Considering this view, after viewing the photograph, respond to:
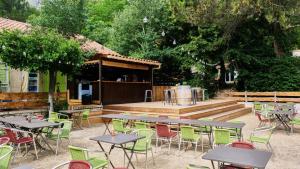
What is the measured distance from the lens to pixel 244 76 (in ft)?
62.4

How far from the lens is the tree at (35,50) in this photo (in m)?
9.53

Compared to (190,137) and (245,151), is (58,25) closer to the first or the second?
(190,137)

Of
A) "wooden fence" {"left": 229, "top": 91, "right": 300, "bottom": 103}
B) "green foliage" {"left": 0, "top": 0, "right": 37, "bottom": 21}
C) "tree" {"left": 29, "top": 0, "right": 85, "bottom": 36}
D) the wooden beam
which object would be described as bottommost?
"wooden fence" {"left": 229, "top": 91, "right": 300, "bottom": 103}

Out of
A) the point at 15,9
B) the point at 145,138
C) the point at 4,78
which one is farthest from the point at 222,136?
the point at 15,9

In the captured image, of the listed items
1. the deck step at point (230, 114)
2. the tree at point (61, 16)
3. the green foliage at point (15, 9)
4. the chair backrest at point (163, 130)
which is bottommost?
the deck step at point (230, 114)

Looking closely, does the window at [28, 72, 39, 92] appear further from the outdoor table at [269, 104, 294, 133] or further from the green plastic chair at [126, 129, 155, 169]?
the outdoor table at [269, 104, 294, 133]

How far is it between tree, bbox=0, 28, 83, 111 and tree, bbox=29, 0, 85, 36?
336 centimetres

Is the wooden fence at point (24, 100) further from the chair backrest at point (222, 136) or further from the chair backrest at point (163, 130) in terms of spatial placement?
the chair backrest at point (222, 136)

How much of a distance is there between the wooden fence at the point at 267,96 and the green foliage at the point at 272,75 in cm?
56

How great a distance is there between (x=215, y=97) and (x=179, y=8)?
6920 millimetres

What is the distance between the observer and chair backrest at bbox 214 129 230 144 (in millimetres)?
6305

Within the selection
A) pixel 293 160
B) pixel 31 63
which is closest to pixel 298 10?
pixel 293 160

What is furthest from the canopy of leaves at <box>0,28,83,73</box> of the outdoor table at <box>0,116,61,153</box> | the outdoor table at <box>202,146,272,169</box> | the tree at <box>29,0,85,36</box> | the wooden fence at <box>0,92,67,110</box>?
the outdoor table at <box>202,146,272,169</box>

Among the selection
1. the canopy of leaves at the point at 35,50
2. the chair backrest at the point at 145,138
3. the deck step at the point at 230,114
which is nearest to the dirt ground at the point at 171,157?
the chair backrest at the point at 145,138
